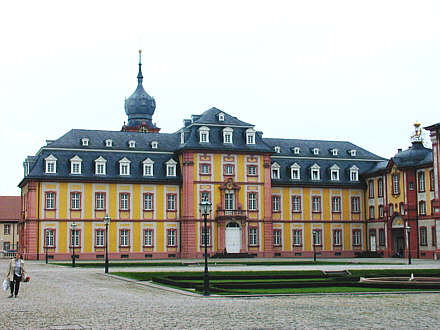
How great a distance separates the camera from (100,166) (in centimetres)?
6700

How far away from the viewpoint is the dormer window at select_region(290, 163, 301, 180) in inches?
2884

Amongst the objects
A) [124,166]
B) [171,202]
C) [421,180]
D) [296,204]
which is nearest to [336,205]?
[296,204]

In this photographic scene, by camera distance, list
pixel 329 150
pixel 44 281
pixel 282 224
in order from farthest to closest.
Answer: pixel 329 150 < pixel 282 224 < pixel 44 281

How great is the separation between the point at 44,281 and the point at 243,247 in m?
37.3

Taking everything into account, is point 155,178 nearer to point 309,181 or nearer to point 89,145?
point 89,145

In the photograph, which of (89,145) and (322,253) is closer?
(89,145)

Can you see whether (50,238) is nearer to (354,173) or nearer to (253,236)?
(253,236)

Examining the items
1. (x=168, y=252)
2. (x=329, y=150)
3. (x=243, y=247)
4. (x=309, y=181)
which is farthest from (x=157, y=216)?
(x=329, y=150)

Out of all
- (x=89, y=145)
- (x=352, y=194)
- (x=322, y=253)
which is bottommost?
(x=322, y=253)

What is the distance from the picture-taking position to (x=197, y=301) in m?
22.4

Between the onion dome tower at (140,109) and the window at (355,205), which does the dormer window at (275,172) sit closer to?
the window at (355,205)

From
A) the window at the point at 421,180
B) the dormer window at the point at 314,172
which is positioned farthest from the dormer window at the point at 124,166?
the window at the point at 421,180

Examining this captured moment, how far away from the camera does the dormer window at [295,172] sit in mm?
73250

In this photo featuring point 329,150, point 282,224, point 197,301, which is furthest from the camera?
point 329,150
